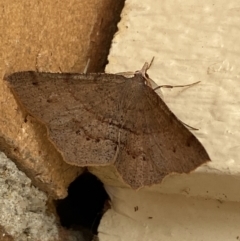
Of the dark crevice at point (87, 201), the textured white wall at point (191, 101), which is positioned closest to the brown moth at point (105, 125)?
the textured white wall at point (191, 101)

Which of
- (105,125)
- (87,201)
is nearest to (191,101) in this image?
(105,125)

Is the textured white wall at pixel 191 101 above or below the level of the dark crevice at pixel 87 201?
above

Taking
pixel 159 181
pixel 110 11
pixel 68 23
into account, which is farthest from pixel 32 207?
pixel 110 11

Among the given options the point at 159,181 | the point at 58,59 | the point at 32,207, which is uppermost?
the point at 58,59

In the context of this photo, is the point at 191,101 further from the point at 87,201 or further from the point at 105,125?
the point at 87,201

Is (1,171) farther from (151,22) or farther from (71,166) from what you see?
(151,22)

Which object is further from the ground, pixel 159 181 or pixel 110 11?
pixel 110 11

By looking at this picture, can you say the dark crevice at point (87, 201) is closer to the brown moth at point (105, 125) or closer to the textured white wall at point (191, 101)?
the textured white wall at point (191, 101)
